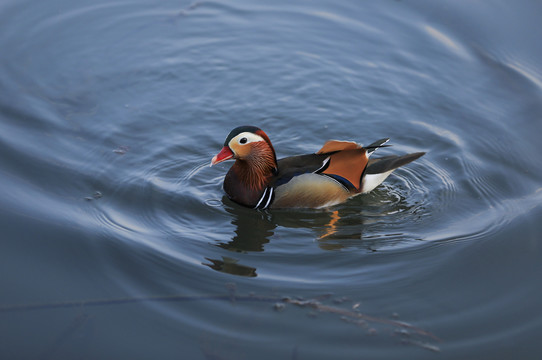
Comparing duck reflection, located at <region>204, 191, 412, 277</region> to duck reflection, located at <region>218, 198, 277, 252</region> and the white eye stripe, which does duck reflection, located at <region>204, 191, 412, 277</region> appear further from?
the white eye stripe

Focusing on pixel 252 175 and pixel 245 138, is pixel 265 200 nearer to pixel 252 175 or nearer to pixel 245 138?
pixel 252 175

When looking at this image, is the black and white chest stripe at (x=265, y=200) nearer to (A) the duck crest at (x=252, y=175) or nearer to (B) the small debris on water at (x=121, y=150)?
(A) the duck crest at (x=252, y=175)

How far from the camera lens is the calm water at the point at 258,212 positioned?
486 cm

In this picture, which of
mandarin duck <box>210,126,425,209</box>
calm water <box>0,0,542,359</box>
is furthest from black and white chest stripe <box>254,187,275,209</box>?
calm water <box>0,0,542,359</box>

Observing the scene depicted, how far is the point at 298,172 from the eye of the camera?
23.1 ft

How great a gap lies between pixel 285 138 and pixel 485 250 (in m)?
3.12

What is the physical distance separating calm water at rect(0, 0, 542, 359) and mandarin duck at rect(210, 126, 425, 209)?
21 centimetres

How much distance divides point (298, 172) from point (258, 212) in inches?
24.6

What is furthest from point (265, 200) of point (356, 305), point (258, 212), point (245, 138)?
point (356, 305)

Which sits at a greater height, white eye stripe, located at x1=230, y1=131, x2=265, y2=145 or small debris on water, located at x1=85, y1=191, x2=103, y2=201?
white eye stripe, located at x1=230, y1=131, x2=265, y2=145

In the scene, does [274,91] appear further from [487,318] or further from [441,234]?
[487,318]

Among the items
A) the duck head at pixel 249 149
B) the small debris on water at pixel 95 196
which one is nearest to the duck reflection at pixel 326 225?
the duck head at pixel 249 149

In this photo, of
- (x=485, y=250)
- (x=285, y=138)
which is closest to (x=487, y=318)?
(x=485, y=250)

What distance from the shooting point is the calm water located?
486cm
